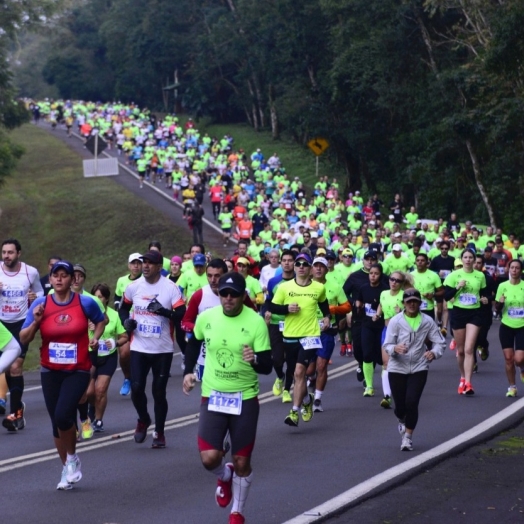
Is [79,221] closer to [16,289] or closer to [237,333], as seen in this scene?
[16,289]

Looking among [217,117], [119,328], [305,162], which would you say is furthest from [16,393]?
[217,117]

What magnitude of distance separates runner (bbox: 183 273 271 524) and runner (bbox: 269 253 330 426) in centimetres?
502

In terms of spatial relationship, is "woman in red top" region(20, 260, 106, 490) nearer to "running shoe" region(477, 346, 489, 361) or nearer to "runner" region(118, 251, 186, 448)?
"runner" region(118, 251, 186, 448)

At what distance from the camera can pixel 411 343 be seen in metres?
12.7

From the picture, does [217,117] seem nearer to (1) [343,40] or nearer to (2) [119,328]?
(1) [343,40]

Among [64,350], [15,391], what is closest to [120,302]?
[15,391]

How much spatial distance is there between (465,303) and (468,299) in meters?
0.07

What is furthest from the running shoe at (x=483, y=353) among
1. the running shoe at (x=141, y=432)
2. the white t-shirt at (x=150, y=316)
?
the white t-shirt at (x=150, y=316)

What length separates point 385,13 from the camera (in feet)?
172

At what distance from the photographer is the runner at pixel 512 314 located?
16469mm

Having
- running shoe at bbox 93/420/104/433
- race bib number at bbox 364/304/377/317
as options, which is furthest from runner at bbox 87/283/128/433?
race bib number at bbox 364/304/377/317

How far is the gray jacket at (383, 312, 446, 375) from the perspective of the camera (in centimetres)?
1266

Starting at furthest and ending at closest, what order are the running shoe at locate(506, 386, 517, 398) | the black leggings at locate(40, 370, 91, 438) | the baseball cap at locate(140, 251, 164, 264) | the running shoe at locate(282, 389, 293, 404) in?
the running shoe at locate(506, 386, 517, 398)
the running shoe at locate(282, 389, 293, 404)
the baseball cap at locate(140, 251, 164, 264)
the black leggings at locate(40, 370, 91, 438)

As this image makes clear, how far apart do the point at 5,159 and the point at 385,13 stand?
1651cm
